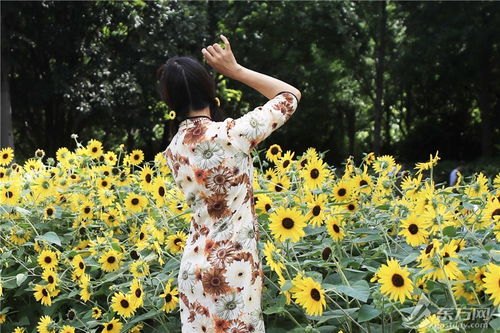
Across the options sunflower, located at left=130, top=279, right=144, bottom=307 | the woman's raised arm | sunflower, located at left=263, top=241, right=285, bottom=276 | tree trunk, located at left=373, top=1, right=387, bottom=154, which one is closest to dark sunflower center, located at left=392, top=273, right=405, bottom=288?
sunflower, located at left=263, top=241, right=285, bottom=276

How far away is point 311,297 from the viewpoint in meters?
2.16

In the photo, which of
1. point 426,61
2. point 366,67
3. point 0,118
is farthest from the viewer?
point 366,67

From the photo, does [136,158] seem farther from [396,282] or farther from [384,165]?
[396,282]

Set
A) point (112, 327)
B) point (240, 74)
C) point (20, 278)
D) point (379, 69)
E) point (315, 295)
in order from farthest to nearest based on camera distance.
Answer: point (379, 69), point (20, 278), point (112, 327), point (240, 74), point (315, 295)

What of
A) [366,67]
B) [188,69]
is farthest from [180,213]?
[366,67]

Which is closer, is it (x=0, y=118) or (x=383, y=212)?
(x=383, y=212)

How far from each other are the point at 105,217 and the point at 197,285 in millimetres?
1090

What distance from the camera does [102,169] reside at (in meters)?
3.75

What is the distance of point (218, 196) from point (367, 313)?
25.6 inches

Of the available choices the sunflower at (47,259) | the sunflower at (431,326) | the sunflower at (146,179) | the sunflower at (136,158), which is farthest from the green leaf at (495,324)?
the sunflower at (136,158)

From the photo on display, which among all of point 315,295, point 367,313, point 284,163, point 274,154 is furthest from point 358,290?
point 274,154

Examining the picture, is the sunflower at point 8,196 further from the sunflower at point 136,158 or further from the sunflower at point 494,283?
the sunflower at point 494,283

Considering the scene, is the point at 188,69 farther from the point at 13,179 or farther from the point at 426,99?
the point at 426,99

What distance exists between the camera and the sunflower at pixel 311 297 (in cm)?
215
